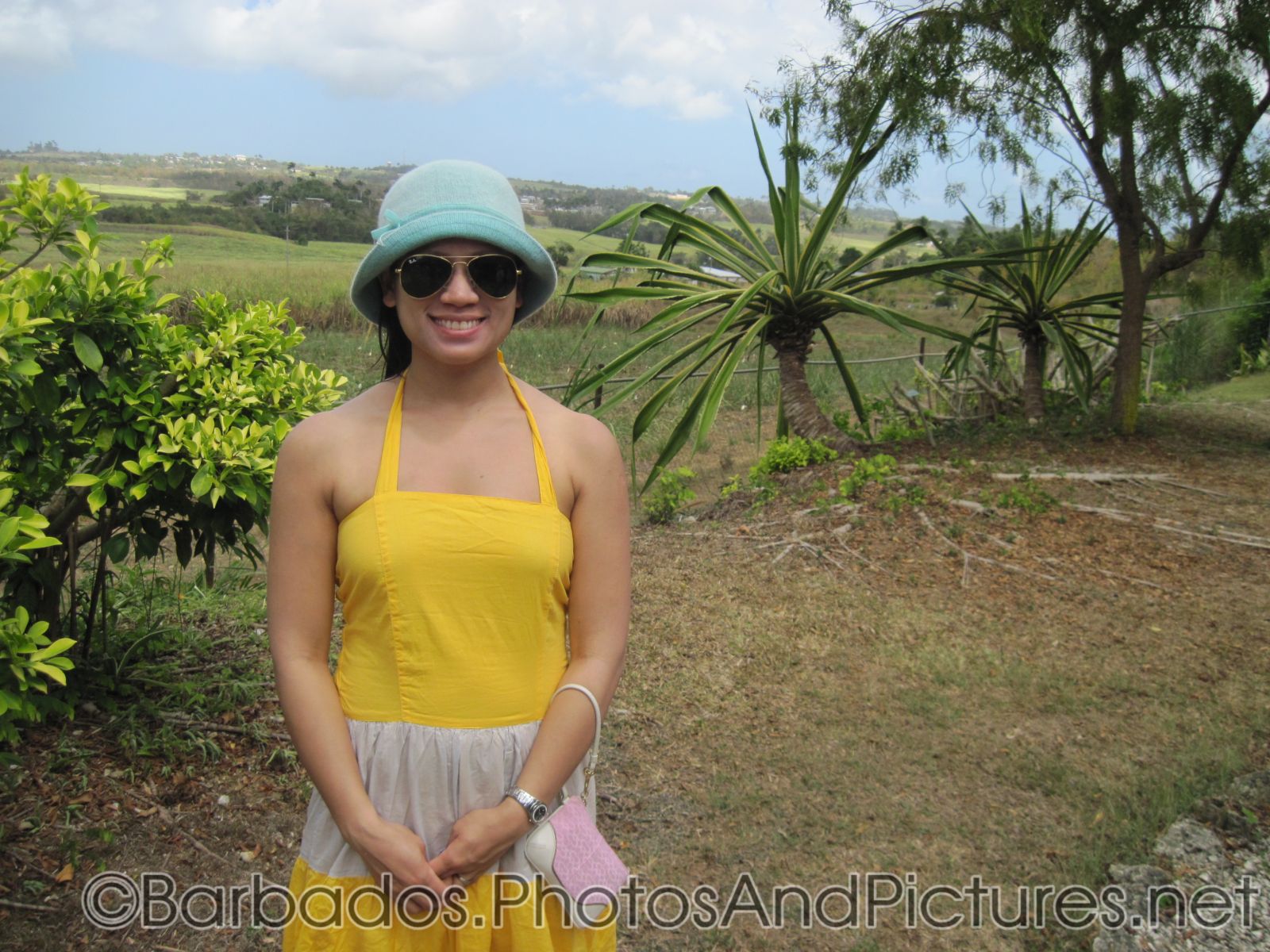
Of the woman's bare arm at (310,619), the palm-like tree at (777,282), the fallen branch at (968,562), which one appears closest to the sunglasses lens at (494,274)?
the woman's bare arm at (310,619)

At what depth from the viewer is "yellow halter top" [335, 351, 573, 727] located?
1.68 m

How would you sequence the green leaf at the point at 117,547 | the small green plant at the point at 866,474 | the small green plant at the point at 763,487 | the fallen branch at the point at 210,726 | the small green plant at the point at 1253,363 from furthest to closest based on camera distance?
the small green plant at the point at 1253,363
the small green plant at the point at 763,487
the small green plant at the point at 866,474
the fallen branch at the point at 210,726
the green leaf at the point at 117,547

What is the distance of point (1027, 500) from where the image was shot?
20.2 ft

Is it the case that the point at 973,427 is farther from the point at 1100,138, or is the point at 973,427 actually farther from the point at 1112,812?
the point at 1112,812

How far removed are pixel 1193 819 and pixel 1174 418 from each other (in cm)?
614

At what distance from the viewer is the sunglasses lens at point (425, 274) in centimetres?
171

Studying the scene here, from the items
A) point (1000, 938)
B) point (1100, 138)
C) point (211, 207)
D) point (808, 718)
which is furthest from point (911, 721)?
point (211, 207)

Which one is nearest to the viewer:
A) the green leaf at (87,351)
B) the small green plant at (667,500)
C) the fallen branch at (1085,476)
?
the green leaf at (87,351)

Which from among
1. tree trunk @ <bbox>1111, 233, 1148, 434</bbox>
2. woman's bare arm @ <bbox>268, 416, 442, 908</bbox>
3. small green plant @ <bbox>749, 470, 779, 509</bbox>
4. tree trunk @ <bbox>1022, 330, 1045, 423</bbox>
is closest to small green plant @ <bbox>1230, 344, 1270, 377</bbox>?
tree trunk @ <bbox>1022, 330, 1045, 423</bbox>

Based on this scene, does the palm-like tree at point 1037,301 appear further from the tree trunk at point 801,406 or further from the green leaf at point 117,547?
the green leaf at point 117,547

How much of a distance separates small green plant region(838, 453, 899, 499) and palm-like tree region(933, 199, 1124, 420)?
1360mm

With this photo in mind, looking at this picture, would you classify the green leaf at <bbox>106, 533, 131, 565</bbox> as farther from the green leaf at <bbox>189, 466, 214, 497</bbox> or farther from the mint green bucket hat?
the mint green bucket hat

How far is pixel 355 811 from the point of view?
5.39 feet

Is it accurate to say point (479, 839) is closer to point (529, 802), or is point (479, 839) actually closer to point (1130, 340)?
point (529, 802)
